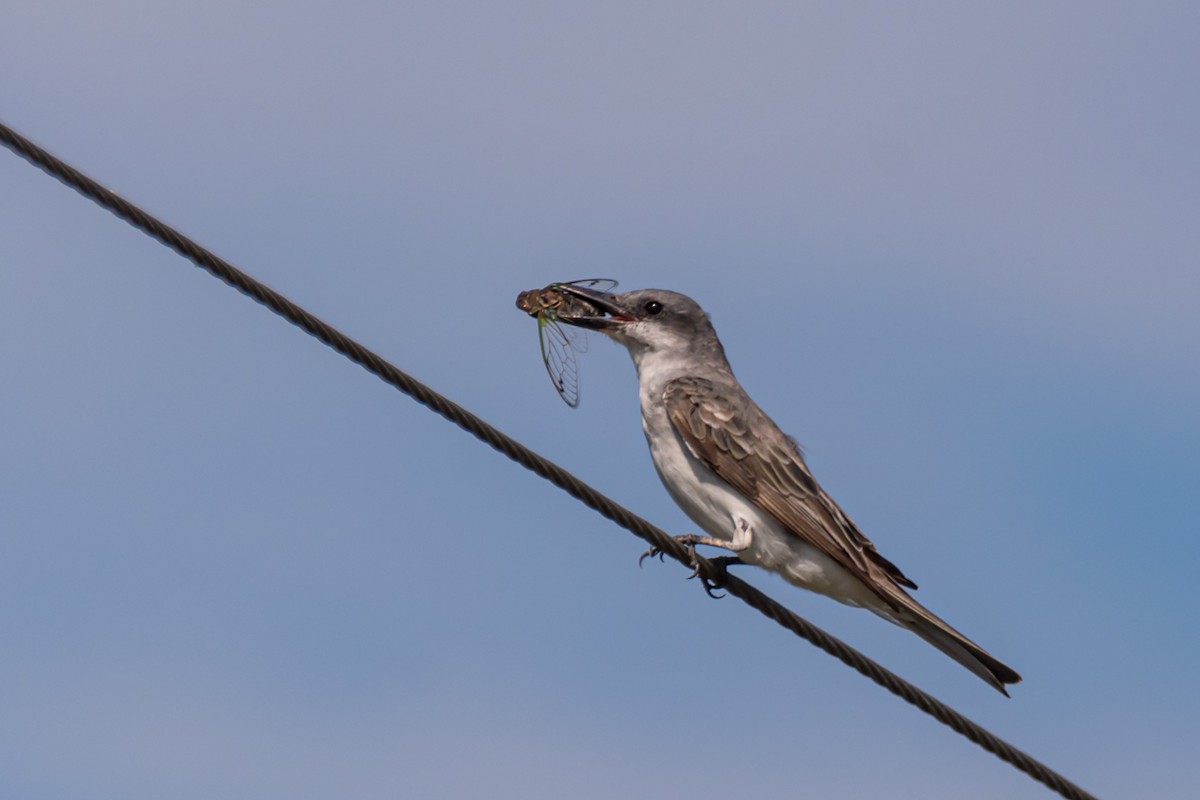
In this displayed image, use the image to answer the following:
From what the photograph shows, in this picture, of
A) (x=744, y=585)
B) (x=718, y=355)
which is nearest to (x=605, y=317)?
(x=718, y=355)

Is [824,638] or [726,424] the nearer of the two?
[824,638]

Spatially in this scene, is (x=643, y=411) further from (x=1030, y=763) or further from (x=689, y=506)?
(x=1030, y=763)

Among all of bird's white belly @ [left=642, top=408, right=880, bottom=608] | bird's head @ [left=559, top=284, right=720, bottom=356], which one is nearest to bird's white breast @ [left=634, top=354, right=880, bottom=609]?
bird's white belly @ [left=642, top=408, right=880, bottom=608]

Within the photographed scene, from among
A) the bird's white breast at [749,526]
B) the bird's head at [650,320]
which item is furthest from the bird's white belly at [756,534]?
the bird's head at [650,320]

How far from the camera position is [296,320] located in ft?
24.9

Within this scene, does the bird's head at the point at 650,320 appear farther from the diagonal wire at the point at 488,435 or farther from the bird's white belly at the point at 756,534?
the diagonal wire at the point at 488,435

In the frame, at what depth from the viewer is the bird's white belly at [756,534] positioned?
11.1 meters

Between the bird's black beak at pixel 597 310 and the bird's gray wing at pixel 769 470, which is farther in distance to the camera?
the bird's black beak at pixel 597 310

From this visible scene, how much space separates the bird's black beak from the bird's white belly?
178cm

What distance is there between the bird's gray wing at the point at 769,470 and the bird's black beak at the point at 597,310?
1062mm

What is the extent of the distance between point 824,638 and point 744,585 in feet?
4.19

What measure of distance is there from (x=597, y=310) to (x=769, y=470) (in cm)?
238

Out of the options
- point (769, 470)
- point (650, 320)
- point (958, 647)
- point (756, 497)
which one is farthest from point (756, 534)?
point (650, 320)

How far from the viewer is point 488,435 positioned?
7.97 m
